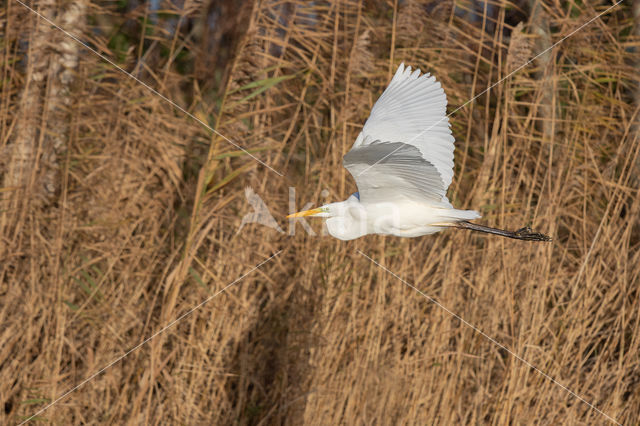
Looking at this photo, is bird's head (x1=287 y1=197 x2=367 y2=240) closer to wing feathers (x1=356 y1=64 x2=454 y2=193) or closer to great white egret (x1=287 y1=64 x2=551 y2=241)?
great white egret (x1=287 y1=64 x2=551 y2=241)

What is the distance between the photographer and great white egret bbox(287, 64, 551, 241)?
7.52 ft

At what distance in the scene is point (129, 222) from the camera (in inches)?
134

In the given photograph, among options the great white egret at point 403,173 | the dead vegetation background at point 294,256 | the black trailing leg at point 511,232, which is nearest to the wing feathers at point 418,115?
the great white egret at point 403,173

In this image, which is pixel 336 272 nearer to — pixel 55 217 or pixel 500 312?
pixel 500 312

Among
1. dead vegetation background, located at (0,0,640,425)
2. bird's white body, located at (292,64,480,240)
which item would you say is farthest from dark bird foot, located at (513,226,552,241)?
dead vegetation background, located at (0,0,640,425)

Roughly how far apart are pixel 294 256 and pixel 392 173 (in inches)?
48.5

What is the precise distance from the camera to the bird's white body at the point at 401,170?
2.28 m

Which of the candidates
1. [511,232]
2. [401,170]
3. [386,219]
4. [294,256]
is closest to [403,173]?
[401,170]

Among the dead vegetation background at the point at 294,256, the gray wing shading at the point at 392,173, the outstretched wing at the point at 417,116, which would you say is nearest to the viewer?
the gray wing shading at the point at 392,173

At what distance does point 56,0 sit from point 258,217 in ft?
4.57

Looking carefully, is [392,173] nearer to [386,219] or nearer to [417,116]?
[386,219]

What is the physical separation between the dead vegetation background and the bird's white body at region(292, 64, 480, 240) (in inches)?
17.8

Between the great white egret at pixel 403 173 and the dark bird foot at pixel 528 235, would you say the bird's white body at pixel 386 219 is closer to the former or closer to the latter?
the great white egret at pixel 403 173

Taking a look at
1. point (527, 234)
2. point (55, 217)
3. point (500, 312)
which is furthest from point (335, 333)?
point (55, 217)
